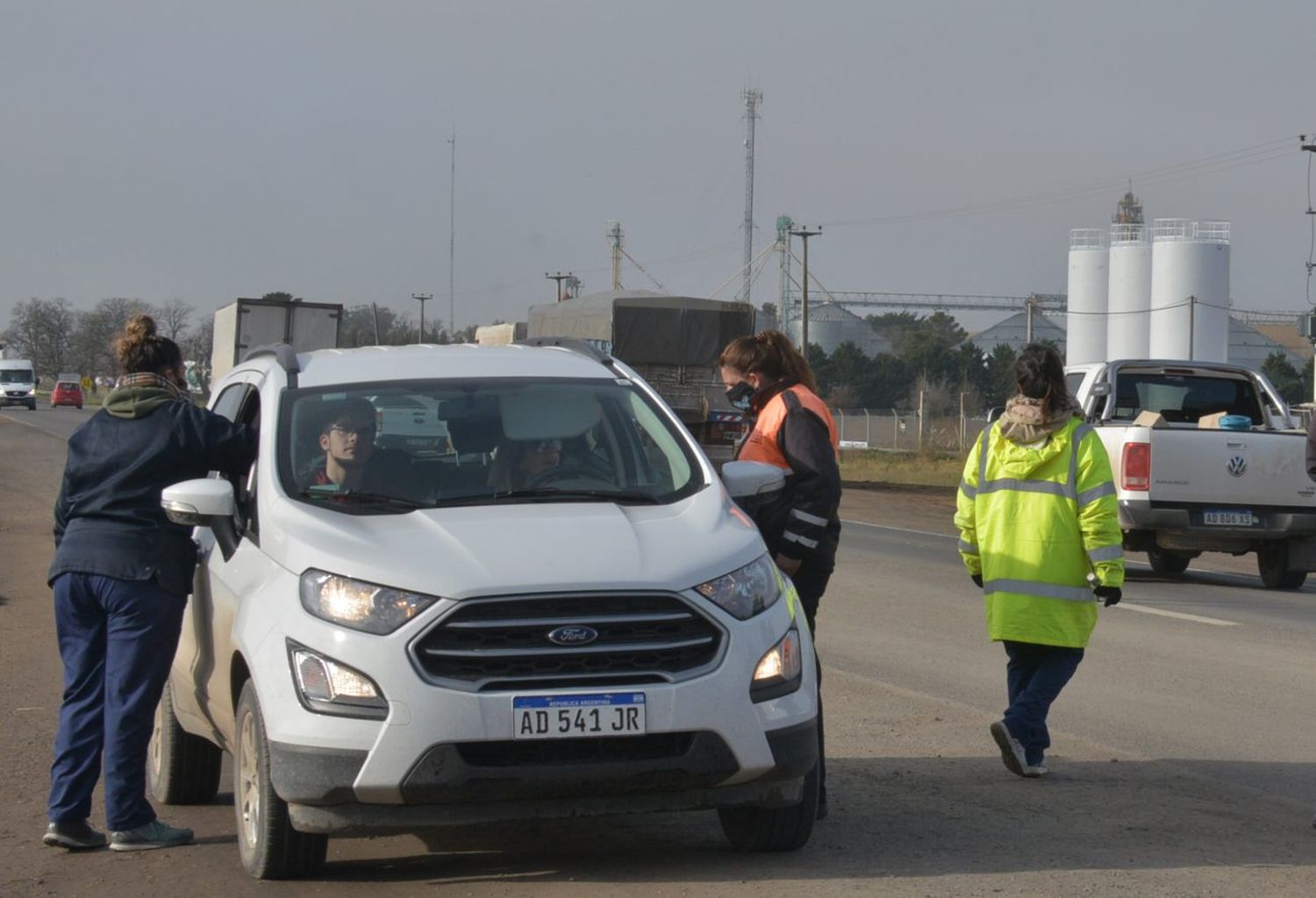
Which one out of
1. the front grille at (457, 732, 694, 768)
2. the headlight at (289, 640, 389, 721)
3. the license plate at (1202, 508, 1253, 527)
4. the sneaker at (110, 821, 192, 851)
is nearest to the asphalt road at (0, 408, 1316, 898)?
the sneaker at (110, 821, 192, 851)

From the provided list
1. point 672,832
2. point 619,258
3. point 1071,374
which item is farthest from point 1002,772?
point 619,258

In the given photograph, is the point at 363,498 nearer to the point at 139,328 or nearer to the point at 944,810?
the point at 139,328

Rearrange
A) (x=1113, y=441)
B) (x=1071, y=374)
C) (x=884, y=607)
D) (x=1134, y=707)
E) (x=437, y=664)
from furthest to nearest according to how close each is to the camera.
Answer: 1. (x=1071, y=374)
2. (x=1113, y=441)
3. (x=884, y=607)
4. (x=1134, y=707)
5. (x=437, y=664)

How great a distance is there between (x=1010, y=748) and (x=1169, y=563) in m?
12.0

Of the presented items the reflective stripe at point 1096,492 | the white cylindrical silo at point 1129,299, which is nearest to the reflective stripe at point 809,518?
the reflective stripe at point 1096,492

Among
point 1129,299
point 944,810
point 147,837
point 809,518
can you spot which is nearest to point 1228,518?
point 944,810

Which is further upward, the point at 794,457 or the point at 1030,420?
the point at 1030,420

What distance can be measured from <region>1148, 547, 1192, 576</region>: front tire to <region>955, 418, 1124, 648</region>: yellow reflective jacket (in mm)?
11753

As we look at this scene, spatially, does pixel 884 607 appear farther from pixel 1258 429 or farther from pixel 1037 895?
pixel 1037 895

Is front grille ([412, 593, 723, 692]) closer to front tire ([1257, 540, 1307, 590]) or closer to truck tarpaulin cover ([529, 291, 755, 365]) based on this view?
front tire ([1257, 540, 1307, 590])

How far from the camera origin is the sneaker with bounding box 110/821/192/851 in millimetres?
→ 5949

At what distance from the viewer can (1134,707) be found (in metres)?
9.33

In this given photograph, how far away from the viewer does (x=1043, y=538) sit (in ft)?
23.0

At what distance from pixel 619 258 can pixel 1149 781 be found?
8810 centimetres
